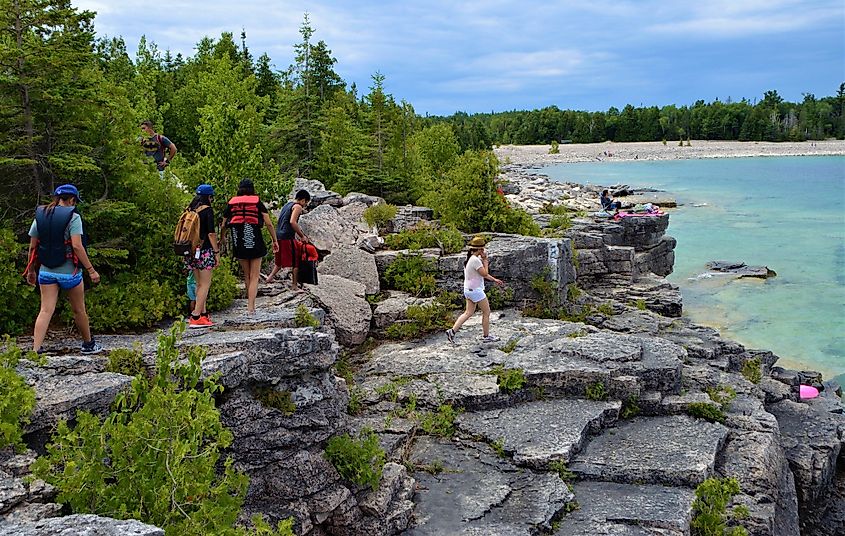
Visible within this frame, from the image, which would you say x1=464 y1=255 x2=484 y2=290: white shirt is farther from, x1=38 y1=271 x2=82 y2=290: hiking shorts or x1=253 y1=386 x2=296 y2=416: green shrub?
x1=38 y1=271 x2=82 y2=290: hiking shorts

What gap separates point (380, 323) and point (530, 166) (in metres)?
94.8

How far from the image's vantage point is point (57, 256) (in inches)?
301

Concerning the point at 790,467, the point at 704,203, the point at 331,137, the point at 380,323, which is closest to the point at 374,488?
the point at 380,323

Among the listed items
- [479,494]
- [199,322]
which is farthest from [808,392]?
[199,322]

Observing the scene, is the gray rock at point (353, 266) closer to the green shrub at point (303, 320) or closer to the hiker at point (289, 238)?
the hiker at point (289, 238)

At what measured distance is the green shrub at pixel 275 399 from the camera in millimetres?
7707

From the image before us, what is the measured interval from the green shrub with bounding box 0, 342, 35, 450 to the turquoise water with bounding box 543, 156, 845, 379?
18.9 meters

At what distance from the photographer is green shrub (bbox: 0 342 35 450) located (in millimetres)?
5504

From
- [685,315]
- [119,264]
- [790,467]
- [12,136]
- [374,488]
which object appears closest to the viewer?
[374,488]

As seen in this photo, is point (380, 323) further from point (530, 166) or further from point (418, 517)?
point (530, 166)

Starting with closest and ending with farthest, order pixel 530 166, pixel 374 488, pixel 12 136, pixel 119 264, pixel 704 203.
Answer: pixel 374 488
pixel 12 136
pixel 119 264
pixel 704 203
pixel 530 166

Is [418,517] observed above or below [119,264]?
below

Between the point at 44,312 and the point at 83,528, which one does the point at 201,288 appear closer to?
the point at 44,312

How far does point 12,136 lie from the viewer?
8.59 m
